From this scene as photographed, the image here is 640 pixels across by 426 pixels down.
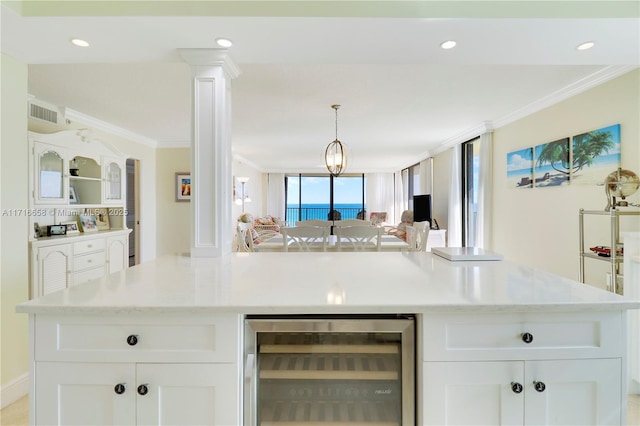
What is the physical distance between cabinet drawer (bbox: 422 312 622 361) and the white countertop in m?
0.05

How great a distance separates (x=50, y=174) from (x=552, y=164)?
195 inches

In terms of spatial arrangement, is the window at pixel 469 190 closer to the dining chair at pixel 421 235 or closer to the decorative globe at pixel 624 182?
the dining chair at pixel 421 235

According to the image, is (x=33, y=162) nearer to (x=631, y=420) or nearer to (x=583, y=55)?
(x=583, y=55)

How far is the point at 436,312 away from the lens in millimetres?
1003

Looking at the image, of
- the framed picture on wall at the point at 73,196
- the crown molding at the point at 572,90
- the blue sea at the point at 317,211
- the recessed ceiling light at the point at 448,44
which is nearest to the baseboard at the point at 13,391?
the framed picture on wall at the point at 73,196

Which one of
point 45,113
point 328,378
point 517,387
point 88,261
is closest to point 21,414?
point 88,261

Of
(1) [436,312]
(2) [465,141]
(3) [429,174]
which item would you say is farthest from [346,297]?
(3) [429,174]

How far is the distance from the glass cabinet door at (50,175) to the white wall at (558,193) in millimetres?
4874

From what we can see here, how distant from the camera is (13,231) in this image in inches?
78.8

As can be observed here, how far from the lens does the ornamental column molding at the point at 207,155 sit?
191cm

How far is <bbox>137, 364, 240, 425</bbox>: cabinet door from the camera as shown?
101cm

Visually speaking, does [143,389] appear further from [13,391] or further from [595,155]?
[595,155]

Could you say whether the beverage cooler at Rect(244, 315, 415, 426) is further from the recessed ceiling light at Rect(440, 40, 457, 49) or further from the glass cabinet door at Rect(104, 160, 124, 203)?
the glass cabinet door at Rect(104, 160, 124, 203)

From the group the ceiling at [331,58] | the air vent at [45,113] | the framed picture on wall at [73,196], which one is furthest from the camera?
the framed picture on wall at [73,196]
